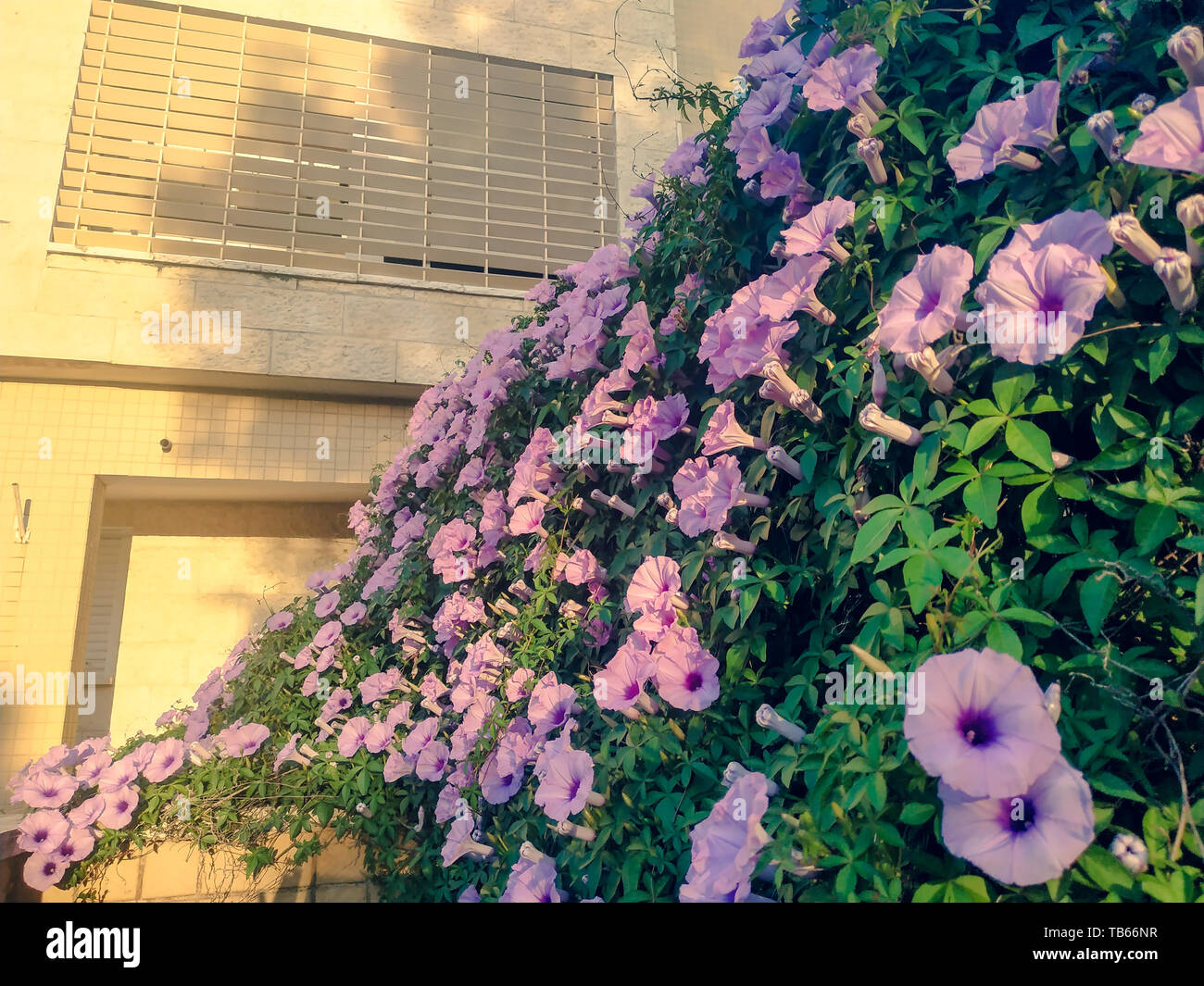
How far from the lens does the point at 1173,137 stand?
2.48 ft

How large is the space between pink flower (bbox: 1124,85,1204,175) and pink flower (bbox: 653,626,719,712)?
82 cm

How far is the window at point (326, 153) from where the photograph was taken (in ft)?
16.5

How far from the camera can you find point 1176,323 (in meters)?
0.79

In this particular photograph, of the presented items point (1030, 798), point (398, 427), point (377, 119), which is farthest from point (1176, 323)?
point (377, 119)

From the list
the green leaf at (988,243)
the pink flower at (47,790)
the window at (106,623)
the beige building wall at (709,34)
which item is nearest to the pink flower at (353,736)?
the pink flower at (47,790)

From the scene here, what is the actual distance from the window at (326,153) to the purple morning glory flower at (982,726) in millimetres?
5252

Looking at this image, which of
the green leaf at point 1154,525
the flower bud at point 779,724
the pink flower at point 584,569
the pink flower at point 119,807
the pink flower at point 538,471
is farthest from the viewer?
the pink flower at point 119,807

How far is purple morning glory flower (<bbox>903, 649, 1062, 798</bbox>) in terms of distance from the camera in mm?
671

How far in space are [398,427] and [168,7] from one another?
328 cm

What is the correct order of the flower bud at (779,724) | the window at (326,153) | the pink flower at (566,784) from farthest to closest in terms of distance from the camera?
the window at (326,153), the pink flower at (566,784), the flower bud at (779,724)

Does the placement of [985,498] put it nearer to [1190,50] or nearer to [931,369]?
[931,369]

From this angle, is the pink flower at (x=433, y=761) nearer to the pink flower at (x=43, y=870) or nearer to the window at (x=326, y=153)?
the pink flower at (x=43, y=870)

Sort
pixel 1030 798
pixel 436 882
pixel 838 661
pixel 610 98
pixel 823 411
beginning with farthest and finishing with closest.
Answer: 1. pixel 610 98
2. pixel 436 882
3. pixel 823 411
4. pixel 838 661
5. pixel 1030 798
